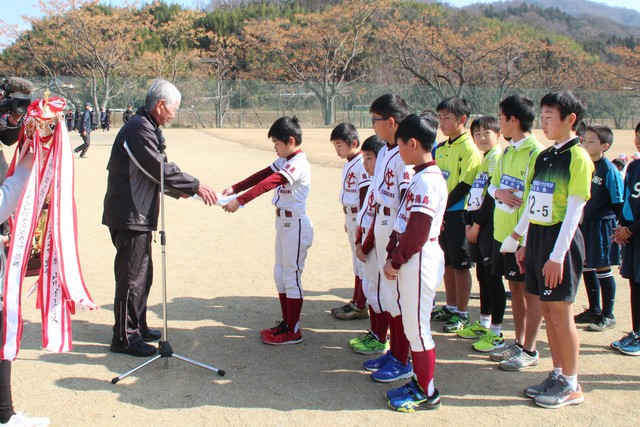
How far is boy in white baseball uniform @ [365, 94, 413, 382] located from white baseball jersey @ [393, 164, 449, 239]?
35cm

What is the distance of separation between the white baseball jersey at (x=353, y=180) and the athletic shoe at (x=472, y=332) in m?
1.49

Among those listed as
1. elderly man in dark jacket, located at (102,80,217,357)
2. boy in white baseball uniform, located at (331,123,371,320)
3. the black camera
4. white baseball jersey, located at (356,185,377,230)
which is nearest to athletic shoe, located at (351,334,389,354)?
boy in white baseball uniform, located at (331,123,371,320)

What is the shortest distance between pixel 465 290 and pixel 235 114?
44551 millimetres

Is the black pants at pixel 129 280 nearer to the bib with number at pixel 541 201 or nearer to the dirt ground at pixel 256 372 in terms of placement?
the dirt ground at pixel 256 372

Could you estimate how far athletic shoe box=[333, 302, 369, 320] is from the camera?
549cm

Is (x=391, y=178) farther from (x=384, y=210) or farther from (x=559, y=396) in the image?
(x=559, y=396)

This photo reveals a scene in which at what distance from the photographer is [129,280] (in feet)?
15.1

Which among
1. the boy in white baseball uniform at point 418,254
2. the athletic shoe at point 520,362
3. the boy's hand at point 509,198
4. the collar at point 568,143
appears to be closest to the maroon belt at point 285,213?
the boy in white baseball uniform at point 418,254

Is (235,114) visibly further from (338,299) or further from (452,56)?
(338,299)

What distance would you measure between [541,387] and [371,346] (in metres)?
1.38

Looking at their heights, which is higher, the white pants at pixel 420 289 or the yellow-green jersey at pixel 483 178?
the yellow-green jersey at pixel 483 178

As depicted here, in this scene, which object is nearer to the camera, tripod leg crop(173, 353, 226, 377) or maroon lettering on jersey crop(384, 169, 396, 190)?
maroon lettering on jersey crop(384, 169, 396, 190)

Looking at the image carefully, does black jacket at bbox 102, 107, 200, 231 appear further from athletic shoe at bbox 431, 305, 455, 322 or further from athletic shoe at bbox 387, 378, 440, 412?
athletic shoe at bbox 431, 305, 455, 322

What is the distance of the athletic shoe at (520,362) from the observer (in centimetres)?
433
